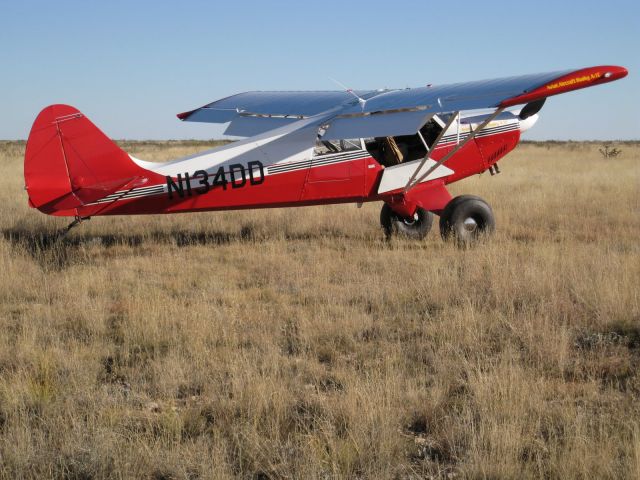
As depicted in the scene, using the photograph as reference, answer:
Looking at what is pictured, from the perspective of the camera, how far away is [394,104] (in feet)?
31.6

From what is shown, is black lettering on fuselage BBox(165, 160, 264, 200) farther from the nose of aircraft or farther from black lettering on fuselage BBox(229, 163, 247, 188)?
the nose of aircraft

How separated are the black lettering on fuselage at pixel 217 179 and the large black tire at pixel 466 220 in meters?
2.75

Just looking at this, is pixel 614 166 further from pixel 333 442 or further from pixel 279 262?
pixel 333 442

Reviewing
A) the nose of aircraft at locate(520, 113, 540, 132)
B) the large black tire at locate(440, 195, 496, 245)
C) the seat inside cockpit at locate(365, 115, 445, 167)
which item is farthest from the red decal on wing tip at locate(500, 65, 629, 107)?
the nose of aircraft at locate(520, 113, 540, 132)

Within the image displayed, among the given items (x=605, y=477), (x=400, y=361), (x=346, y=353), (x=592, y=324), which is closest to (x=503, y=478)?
(x=605, y=477)

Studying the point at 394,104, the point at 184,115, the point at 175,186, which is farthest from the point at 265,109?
the point at 175,186

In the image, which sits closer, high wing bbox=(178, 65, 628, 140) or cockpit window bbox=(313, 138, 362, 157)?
high wing bbox=(178, 65, 628, 140)

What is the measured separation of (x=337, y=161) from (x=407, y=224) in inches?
76.3

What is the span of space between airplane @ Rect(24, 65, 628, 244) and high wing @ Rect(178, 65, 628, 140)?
2 centimetres

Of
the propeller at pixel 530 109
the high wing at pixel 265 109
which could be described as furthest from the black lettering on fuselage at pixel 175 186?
the propeller at pixel 530 109

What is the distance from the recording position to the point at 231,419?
404cm

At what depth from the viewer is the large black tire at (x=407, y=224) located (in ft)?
36.4

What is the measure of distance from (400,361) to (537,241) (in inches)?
232

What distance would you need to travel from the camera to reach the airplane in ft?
28.9
